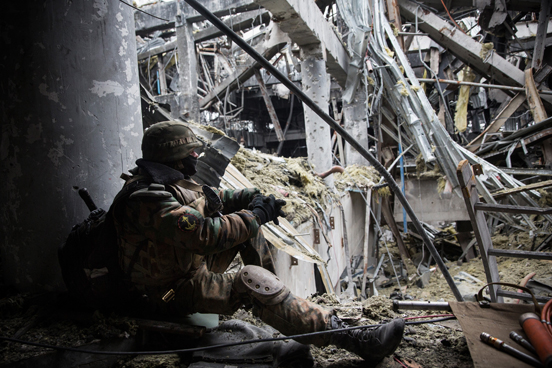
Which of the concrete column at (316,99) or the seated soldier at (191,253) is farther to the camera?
the concrete column at (316,99)

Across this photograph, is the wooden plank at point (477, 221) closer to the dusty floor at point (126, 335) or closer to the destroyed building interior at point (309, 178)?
the destroyed building interior at point (309, 178)

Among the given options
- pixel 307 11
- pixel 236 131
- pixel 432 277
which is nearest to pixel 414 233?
pixel 432 277

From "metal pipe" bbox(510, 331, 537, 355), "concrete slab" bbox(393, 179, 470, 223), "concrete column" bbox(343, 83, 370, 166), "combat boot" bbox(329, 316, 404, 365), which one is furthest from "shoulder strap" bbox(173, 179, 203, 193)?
"concrete column" bbox(343, 83, 370, 166)

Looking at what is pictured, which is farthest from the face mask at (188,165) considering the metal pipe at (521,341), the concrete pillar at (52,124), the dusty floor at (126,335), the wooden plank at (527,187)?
the wooden plank at (527,187)

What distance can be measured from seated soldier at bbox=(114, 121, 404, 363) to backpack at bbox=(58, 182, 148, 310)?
0.08m

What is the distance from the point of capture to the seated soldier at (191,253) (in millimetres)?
1979

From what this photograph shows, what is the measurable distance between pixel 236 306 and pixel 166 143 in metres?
1.05

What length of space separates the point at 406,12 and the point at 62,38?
966 cm

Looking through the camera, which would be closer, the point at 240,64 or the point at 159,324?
the point at 159,324

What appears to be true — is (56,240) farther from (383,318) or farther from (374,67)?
(374,67)

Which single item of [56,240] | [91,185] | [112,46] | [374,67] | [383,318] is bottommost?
[383,318]

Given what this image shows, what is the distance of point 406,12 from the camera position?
995 centimetres

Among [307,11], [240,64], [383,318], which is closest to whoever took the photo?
[383,318]

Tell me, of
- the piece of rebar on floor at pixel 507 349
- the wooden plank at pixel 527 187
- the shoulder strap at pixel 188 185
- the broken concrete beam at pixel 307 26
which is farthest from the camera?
the broken concrete beam at pixel 307 26
